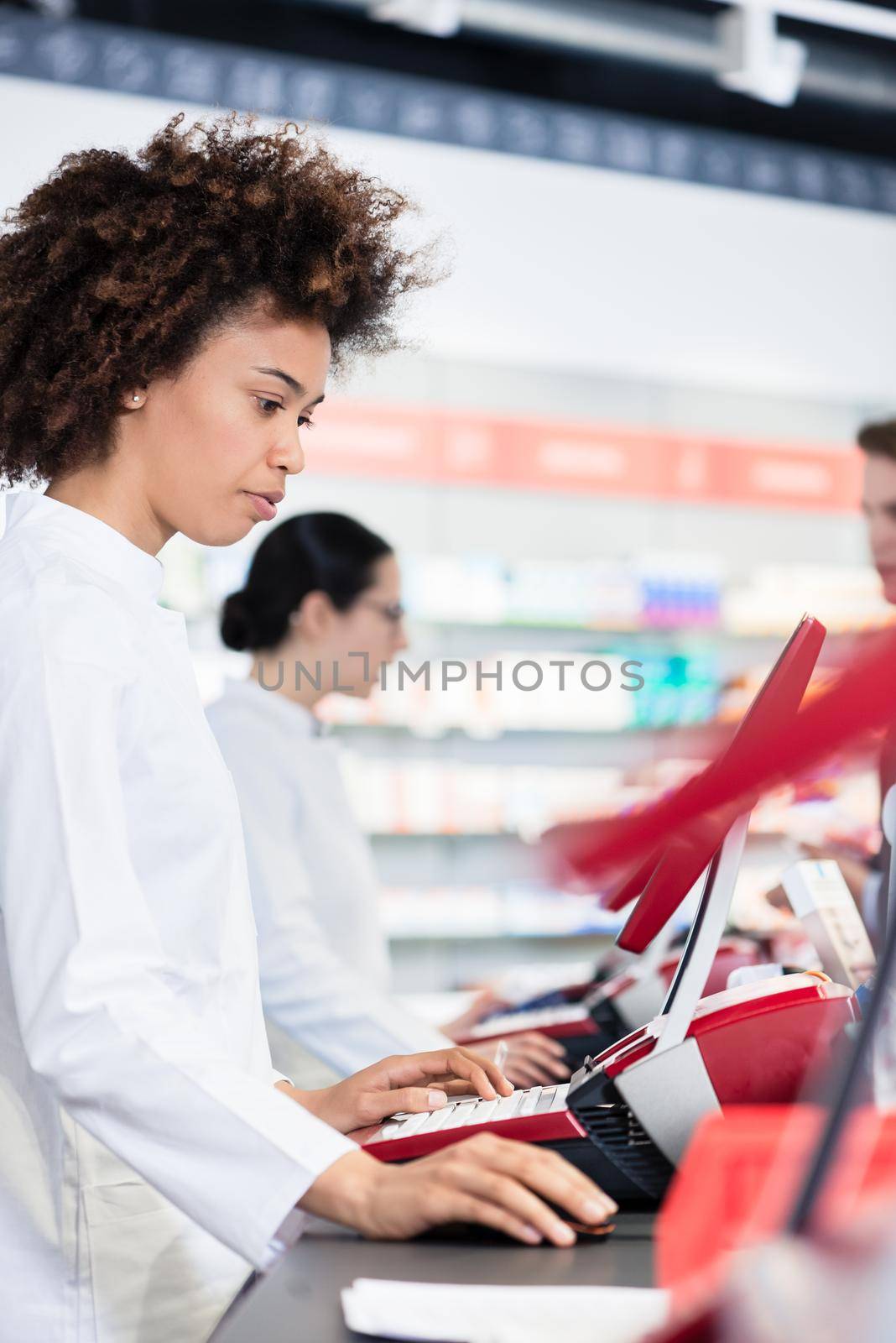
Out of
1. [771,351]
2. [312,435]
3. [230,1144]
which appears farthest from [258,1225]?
[771,351]

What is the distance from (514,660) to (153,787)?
12.8 feet

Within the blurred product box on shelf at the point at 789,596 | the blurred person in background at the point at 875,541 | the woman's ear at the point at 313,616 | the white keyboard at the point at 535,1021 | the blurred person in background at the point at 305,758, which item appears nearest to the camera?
the blurred person in background at the point at 875,541

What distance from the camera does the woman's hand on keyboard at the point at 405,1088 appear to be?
1217 mm

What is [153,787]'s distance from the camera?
3.85 feet

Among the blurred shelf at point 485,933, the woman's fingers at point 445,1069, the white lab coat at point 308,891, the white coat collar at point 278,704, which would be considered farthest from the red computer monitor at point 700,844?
the blurred shelf at point 485,933

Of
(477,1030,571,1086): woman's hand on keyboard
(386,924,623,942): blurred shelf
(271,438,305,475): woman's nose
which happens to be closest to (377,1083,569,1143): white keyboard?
(477,1030,571,1086): woman's hand on keyboard

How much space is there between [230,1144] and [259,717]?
1.93m

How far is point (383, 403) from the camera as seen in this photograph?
488 cm

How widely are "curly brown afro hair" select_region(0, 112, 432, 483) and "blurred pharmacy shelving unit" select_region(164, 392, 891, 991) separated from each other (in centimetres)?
317

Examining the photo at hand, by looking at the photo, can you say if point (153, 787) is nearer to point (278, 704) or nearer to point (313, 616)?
point (278, 704)

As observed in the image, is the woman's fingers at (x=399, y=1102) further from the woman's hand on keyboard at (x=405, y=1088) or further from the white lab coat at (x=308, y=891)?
the white lab coat at (x=308, y=891)

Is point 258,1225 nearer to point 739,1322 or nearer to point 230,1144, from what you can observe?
point 230,1144

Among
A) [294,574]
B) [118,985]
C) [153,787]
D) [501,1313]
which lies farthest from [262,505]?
[294,574]

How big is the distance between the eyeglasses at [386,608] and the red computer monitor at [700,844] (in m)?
1.97
